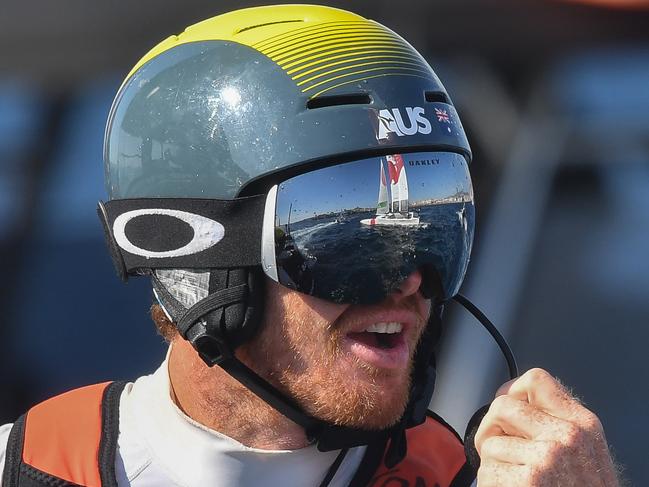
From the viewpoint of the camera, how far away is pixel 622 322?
13.7ft

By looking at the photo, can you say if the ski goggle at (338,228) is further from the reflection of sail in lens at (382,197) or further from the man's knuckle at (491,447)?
the man's knuckle at (491,447)

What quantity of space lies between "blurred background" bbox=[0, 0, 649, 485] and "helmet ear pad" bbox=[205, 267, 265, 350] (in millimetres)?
1885

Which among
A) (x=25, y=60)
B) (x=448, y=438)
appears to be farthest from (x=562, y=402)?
(x=25, y=60)

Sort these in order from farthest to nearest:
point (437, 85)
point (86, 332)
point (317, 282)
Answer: point (86, 332), point (437, 85), point (317, 282)

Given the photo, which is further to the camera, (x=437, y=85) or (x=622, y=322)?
(x=622, y=322)

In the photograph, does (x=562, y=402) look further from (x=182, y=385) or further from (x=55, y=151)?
(x=55, y=151)

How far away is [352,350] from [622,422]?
2.54m

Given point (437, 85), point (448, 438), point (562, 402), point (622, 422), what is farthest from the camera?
point (622, 422)

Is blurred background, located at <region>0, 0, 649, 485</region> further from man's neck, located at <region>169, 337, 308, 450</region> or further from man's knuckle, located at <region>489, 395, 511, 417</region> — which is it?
man's knuckle, located at <region>489, 395, 511, 417</region>

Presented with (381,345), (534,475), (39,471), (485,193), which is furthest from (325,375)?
(485,193)

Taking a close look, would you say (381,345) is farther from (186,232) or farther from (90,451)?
(90,451)

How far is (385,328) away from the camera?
6.20ft

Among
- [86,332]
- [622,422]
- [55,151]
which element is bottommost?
[622,422]

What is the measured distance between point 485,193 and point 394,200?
232 cm
